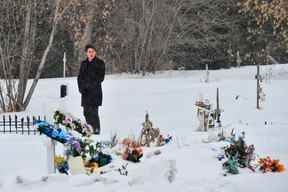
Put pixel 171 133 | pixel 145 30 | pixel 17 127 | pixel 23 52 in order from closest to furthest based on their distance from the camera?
pixel 171 133 → pixel 17 127 → pixel 23 52 → pixel 145 30

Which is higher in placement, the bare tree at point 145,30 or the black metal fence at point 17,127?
the bare tree at point 145,30

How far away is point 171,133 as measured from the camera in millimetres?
11945

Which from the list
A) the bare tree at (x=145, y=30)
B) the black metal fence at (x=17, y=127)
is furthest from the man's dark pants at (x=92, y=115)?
the bare tree at (x=145, y=30)

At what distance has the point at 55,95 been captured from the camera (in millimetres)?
19969

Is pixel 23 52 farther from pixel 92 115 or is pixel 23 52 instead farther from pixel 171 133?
pixel 171 133

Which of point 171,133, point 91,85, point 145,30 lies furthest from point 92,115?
point 145,30

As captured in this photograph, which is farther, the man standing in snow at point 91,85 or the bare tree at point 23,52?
the bare tree at point 23,52

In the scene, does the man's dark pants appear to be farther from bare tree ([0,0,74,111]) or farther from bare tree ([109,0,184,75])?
bare tree ([109,0,184,75])

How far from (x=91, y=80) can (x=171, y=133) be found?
67.6 inches

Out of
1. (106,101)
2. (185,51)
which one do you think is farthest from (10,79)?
(185,51)

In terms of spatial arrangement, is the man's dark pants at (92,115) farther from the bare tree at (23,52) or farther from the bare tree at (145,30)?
the bare tree at (145,30)

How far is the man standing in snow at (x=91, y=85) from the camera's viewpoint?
38.2ft

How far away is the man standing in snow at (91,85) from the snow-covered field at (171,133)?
35cm

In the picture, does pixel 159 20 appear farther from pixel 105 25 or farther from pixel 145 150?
pixel 145 150
